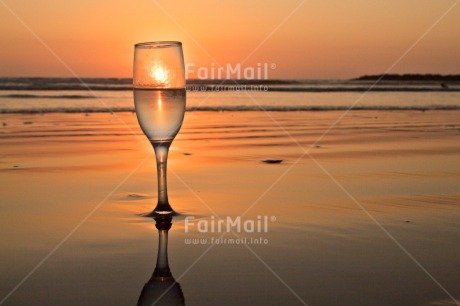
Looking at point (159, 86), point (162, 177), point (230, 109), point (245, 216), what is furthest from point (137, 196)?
point (230, 109)

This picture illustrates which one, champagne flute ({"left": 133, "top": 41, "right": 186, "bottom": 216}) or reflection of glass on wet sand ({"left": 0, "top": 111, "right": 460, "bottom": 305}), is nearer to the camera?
reflection of glass on wet sand ({"left": 0, "top": 111, "right": 460, "bottom": 305})

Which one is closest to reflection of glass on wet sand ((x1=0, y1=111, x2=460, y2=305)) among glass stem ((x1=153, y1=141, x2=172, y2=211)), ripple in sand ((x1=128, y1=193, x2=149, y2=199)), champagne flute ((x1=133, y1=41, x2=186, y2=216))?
ripple in sand ((x1=128, y1=193, x2=149, y2=199))

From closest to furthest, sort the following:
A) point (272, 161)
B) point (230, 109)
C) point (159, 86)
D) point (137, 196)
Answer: point (159, 86)
point (137, 196)
point (272, 161)
point (230, 109)

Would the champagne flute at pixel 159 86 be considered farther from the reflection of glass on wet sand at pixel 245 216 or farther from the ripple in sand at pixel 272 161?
the ripple in sand at pixel 272 161

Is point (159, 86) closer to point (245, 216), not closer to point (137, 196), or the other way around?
point (245, 216)

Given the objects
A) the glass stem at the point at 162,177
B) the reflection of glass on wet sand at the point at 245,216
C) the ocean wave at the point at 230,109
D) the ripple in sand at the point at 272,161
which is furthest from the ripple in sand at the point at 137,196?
the ocean wave at the point at 230,109

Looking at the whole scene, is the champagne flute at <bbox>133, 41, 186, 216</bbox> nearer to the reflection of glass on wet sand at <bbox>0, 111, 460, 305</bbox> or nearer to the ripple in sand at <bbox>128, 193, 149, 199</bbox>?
the reflection of glass on wet sand at <bbox>0, 111, 460, 305</bbox>
